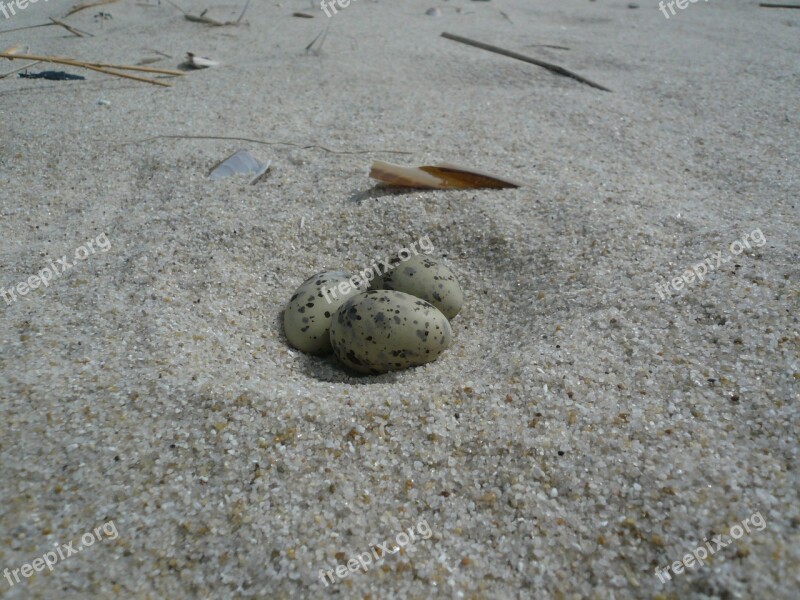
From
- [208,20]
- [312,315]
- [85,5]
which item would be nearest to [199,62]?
[208,20]

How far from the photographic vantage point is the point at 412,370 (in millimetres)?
1882

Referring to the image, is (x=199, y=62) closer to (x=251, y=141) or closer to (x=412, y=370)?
(x=251, y=141)

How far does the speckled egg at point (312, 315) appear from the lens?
6.49 ft

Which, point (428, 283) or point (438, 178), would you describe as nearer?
point (428, 283)

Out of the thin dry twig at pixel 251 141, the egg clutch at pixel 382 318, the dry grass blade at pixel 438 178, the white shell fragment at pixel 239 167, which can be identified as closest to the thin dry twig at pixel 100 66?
the thin dry twig at pixel 251 141

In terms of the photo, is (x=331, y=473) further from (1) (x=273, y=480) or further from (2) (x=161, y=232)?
(2) (x=161, y=232)

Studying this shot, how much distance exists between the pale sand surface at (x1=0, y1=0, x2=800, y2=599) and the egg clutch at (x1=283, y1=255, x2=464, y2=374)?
7 cm

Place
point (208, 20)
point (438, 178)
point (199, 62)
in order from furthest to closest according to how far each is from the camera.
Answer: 1. point (208, 20)
2. point (199, 62)
3. point (438, 178)

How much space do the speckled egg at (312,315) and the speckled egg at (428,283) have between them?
207 millimetres

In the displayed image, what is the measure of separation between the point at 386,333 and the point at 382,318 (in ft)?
0.17

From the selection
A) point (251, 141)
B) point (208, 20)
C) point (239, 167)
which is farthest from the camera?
point (208, 20)

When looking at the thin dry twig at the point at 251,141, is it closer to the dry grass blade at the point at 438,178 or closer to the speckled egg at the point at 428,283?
the dry grass blade at the point at 438,178

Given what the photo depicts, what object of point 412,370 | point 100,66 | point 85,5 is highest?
point 85,5

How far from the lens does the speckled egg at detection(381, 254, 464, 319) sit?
2.06 meters
